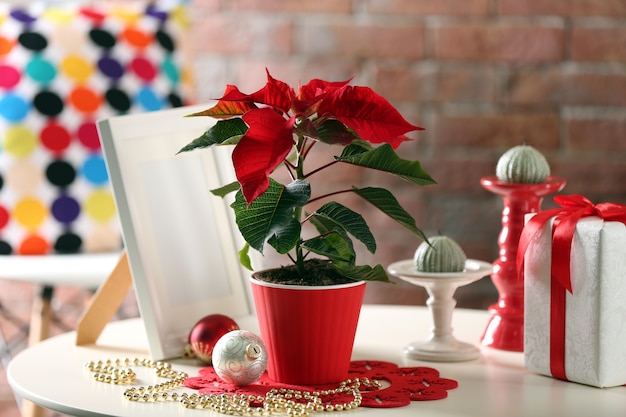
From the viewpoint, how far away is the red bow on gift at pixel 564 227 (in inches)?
34.9

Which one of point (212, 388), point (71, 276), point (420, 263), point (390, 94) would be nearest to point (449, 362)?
point (420, 263)

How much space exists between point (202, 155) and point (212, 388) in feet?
1.01

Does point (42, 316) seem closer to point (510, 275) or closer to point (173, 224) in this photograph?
point (173, 224)

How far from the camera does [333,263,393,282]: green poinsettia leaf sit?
86cm

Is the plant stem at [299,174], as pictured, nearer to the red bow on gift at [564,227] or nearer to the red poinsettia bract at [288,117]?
the red poinsettia bract at [288,117]

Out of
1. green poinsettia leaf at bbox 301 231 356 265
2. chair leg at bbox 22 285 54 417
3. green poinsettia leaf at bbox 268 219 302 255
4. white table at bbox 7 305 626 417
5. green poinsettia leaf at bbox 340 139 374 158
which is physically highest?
green poinsettia leaf at bbox 340 139 374 158

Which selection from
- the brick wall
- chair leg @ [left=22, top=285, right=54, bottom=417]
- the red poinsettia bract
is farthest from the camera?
the brick wall

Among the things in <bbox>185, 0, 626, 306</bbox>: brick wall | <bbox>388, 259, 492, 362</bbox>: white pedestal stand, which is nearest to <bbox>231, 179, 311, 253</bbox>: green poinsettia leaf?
<bbox>388, 259, 492, 362</bbox>: white pedestal stand

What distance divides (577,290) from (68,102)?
3.61 feet

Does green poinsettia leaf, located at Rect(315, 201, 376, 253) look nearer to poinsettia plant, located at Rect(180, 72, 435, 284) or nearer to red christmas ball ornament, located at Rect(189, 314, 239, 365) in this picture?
poinsettia plant, located at Rect(180, 72, 435, 284)

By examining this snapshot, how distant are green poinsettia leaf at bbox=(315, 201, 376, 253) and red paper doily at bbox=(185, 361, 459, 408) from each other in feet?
0.44

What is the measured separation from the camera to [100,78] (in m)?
1.73

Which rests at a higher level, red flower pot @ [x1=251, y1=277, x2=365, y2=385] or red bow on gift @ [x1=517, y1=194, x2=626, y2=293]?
red bow on gift @ [x1=517, y1=194, x2=626, y2=293]

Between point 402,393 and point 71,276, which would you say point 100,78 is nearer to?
point 71,276
